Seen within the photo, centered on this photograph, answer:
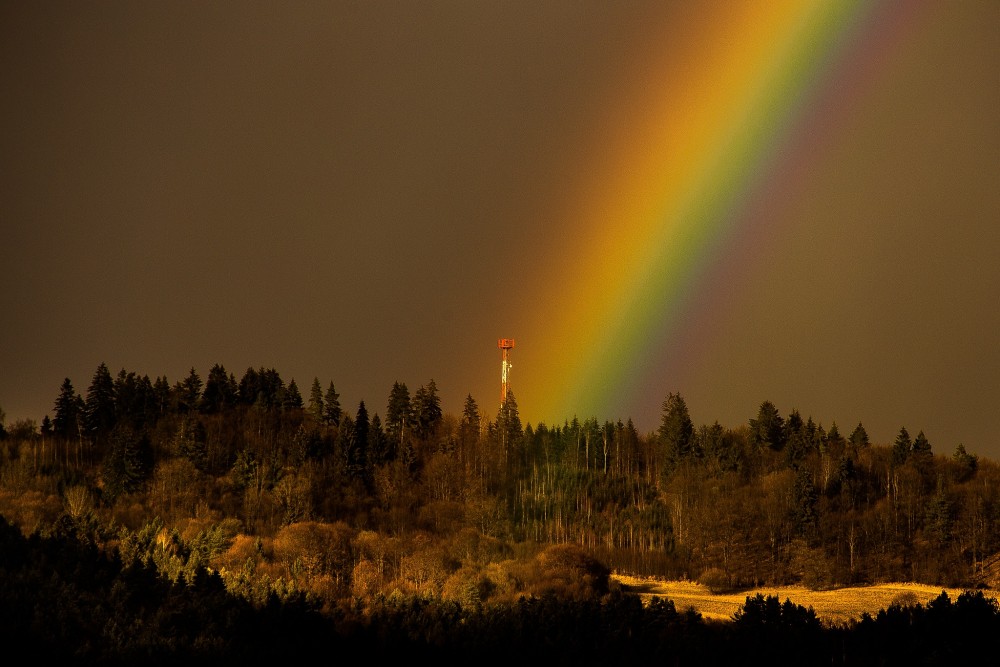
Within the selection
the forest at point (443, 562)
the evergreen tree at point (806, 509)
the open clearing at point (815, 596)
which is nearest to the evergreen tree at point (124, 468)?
the forest at point (443, 562)

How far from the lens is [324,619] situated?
98562mm

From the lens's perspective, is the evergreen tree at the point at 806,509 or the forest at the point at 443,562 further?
the evergreen tree at the point at 806,509

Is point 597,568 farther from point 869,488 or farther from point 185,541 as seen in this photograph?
point 869,488

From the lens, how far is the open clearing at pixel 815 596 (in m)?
128

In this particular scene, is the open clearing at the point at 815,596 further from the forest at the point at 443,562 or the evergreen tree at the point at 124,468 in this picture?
the evergreen tree at the point at 124,468

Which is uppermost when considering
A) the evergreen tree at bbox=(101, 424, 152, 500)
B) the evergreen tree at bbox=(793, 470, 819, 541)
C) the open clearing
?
the evergreen tree at bbox=(101, 424, 152, 500)

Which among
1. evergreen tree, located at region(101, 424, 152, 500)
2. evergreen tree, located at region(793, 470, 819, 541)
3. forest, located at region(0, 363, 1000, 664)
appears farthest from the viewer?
evergreen tree, located at region(101, 424, 152, 500)

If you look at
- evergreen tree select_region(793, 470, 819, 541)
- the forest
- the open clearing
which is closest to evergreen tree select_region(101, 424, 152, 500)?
the forest

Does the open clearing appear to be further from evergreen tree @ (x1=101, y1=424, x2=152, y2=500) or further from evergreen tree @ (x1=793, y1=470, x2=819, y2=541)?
evergreen tree @ (x1=101, y1=424, x2=152, y2=500)

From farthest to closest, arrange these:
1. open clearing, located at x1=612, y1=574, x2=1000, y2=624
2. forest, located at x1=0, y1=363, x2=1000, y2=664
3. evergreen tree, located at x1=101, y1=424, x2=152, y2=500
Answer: evergreen tree, located at x1=101, y1=424, x2=152, y2=500 → open clearing, located at x1=612, y1=574, x2=1000, y2=624 → forest, located at x1=0, y1=363, x2=1000, y2=664

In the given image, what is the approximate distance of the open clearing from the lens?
128125 mm

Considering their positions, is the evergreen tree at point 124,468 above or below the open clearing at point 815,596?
above

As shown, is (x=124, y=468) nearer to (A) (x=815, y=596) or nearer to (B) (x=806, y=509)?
(B) (x=806, y=509)

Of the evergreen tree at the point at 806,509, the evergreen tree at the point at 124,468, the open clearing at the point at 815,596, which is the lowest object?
the open clearing at the point at 815,596
